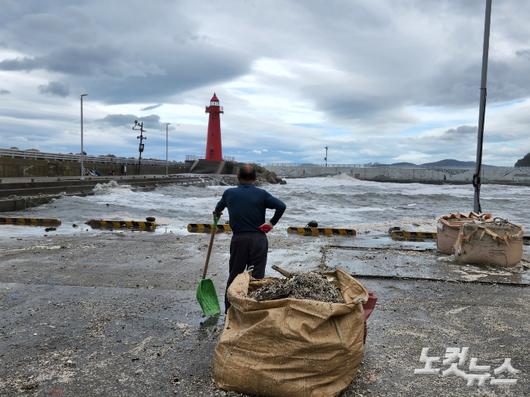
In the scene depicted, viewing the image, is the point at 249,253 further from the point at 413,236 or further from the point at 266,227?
the point at 413,236

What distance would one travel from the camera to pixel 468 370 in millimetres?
3699

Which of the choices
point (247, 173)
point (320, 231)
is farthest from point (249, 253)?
point (320, 231)

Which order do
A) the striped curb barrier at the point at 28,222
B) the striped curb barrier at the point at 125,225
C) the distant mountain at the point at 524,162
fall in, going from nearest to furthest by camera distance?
the striped curb barrier at the point at 125,225 → the striped curb barrier at the point at 28,222 → the distant mountain at the point at 524,162

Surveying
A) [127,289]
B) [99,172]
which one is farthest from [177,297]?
[99,172]

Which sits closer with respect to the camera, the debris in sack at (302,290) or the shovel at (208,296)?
the debris in sack at (302,290)

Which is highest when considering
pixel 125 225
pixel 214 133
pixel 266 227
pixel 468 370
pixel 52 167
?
pixel 214 133

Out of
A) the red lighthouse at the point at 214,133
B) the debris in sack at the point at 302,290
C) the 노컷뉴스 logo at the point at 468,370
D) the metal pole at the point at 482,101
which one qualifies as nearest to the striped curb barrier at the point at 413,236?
the metal pole at the point at 482,101

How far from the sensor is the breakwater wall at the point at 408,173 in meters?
89.4

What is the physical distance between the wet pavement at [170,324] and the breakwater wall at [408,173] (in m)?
82.3

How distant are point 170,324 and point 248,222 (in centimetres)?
134

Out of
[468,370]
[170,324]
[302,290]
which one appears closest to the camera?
[302,290]

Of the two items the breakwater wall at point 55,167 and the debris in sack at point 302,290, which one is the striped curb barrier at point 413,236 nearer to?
the debris in sack at point 302,290

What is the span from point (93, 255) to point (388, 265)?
5.15 meters

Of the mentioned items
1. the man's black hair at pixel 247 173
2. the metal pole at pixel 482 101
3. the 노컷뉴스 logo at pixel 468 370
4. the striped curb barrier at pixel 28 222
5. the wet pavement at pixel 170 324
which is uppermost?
the metal pole at pixel 482 101
